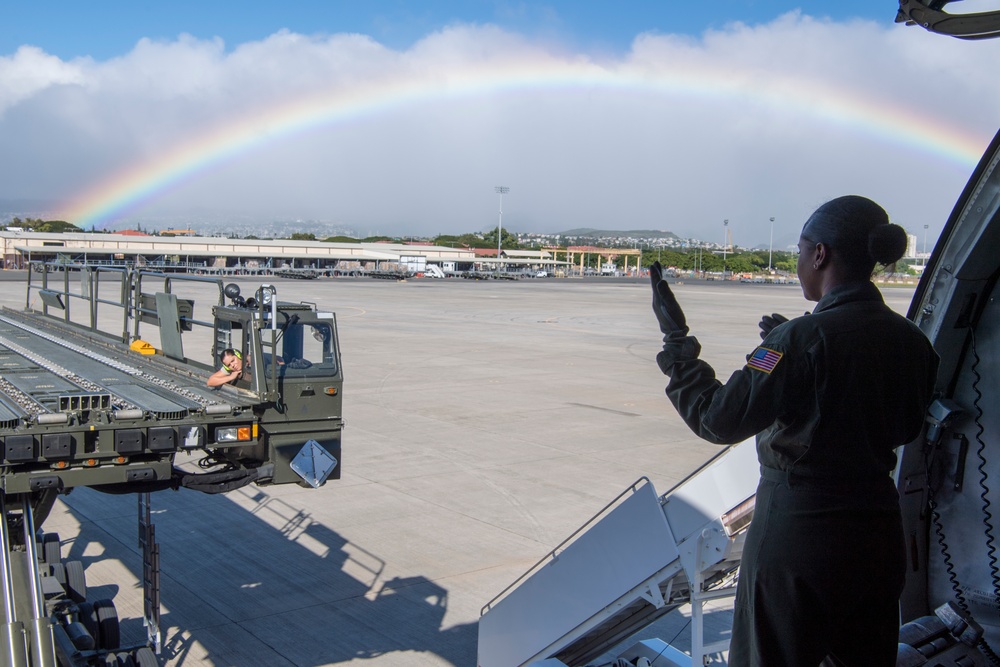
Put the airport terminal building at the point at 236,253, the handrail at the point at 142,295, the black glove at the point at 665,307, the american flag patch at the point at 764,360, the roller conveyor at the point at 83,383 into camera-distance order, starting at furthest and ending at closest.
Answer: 1. the airport terminal building at the point at 236,253
2. the handrail at the point at 142,295
3. the roller conveyor at the point at 83,383
4. the black glove at the point at 665,307
5. the american flag patch at the point at 764,360

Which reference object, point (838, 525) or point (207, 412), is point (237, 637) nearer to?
point (207, 412)

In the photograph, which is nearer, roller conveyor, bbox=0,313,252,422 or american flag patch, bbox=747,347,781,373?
american flag patch, bbox=747,347,781,373

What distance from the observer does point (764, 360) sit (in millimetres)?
2523

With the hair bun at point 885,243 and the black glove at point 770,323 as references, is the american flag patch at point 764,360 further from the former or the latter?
the hair bun at point 885,243

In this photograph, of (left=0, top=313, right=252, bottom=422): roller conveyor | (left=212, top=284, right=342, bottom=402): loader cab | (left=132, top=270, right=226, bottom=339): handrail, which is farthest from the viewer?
(left=132, top=270, right=226, bottom=339): handrail

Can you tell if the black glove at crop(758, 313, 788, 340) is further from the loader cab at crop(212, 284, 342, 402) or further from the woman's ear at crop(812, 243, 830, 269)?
the loader cab at crop(212, 284, 342, 402)

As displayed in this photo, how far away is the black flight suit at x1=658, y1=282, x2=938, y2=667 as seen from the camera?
2539mm

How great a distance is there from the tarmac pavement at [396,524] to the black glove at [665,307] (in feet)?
15.6

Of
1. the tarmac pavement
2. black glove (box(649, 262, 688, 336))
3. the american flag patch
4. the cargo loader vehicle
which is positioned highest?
black glove (box(649, 262, 688, 336))

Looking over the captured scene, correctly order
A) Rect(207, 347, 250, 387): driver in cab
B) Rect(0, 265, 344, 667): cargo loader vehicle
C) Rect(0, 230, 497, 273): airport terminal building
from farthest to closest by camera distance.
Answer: Rect(0, 230, 497, 273): airport terminal building
Rect(207, 347, 250, 387): driver in cab
Rect(0, 265, 344, 667): cargo loader vehicle

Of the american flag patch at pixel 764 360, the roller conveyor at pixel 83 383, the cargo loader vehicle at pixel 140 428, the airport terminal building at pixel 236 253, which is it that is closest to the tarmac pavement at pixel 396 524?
the cargo loader vehicle at pixel 140 428

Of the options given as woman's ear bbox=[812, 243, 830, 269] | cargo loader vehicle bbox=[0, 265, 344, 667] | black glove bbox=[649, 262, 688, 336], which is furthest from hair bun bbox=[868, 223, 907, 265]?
cargo loader vehicle bbox=[0, 265, 344, 667]

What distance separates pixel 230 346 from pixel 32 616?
236 cm

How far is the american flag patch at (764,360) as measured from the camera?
8.19ft
